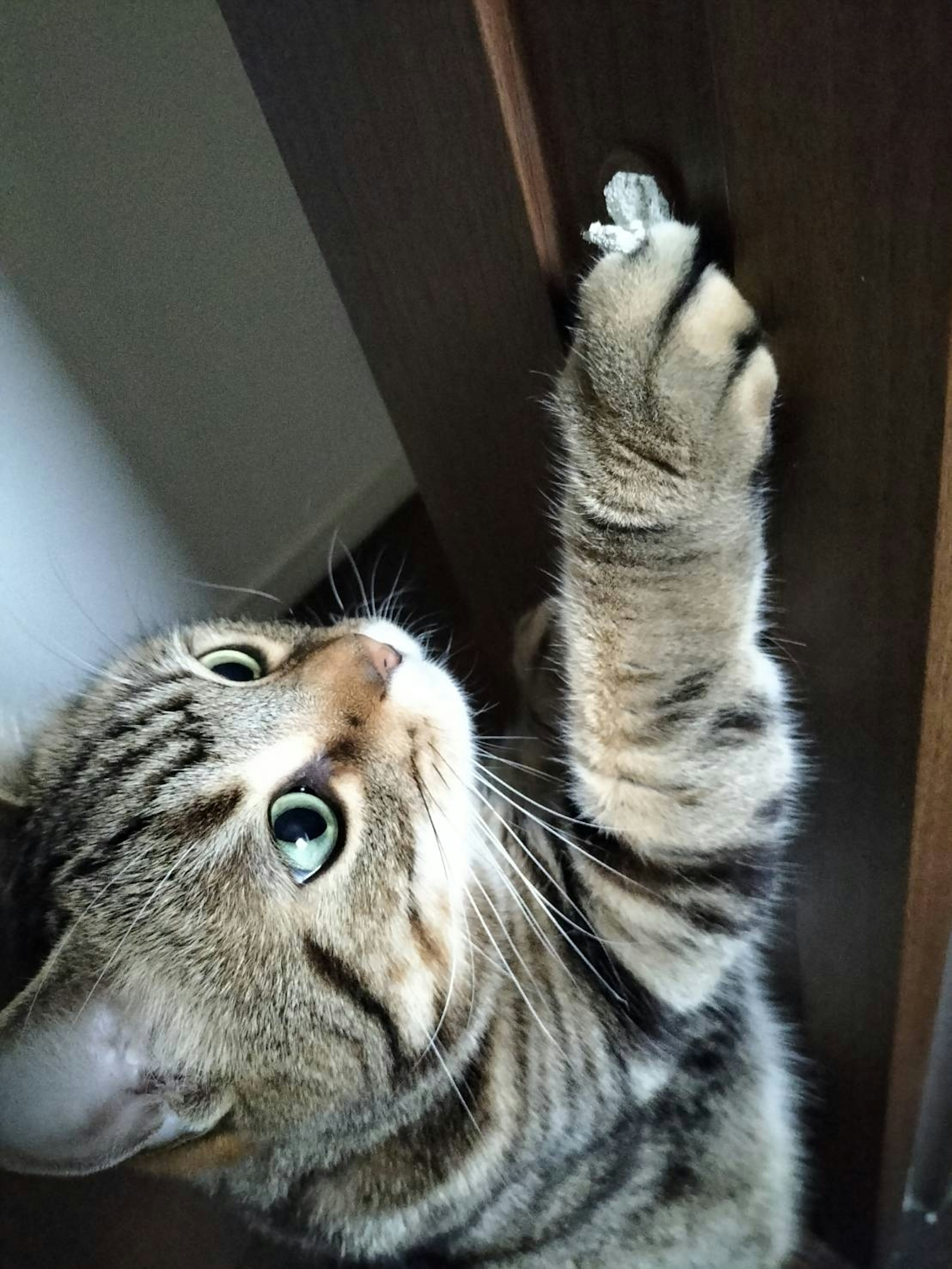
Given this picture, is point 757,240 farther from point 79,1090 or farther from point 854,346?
point 79,1090

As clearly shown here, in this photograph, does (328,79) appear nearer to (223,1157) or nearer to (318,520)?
(223,1157)

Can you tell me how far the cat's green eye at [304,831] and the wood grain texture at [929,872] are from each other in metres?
0.40

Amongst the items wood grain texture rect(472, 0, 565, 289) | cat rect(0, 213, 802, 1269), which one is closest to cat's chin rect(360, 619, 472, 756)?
cat rect(0, 213, 802, 1269)

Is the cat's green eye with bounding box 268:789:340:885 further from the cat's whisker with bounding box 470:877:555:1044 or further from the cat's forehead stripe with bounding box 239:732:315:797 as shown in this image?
the cat's whisker with bounding box 470:877:555:1044

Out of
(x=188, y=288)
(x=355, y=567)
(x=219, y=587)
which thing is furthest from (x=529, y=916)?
(x=188, y=288)

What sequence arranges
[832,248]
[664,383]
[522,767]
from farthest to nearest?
[522,767] < [664,383] < [832,248]

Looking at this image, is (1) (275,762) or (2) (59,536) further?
(2) (59,536)

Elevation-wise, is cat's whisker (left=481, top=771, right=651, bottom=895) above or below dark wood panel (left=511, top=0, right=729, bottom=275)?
below

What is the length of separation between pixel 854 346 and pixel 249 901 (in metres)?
0.52

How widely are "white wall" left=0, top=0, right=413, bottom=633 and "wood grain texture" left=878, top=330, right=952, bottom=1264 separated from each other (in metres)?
1.28

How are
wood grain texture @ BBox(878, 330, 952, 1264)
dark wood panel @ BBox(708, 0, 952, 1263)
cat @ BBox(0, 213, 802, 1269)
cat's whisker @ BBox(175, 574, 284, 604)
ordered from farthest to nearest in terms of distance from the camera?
cat's whisker @ BBox(175, 574, 284, 604) < cat @ BBox(0, 213, 802, 1269) < wood grain texture @ BBox(878, 330, 952, 1264) < dark wood panel @ BBox(708, 0, 952, 1263)

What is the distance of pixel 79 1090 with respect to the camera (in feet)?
1.91

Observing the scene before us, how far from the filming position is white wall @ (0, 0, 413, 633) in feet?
4.23

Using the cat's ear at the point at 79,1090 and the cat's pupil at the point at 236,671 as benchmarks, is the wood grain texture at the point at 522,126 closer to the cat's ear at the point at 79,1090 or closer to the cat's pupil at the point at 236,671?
the cat's pupil at the point at 236,671
